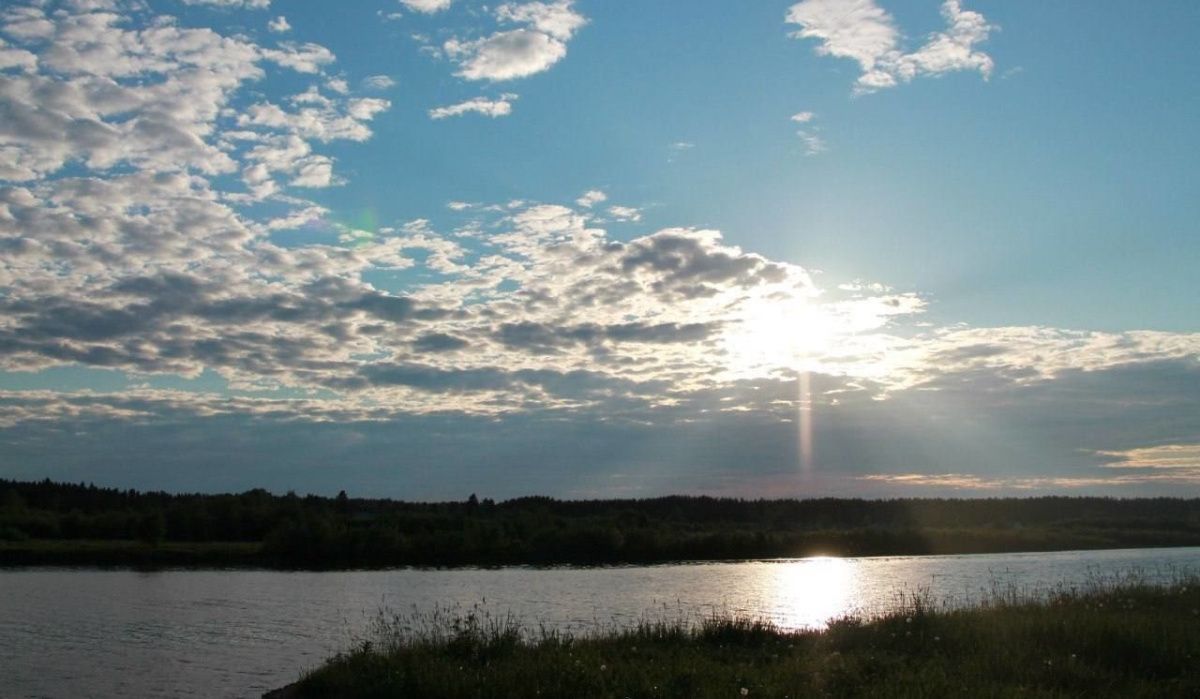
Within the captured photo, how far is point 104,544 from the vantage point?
103188 mm

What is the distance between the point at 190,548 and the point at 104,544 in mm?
9570

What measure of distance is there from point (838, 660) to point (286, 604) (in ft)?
119

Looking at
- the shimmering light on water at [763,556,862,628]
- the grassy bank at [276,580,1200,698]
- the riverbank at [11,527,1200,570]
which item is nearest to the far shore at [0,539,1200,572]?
the riverbank at [11,527,1200,570]

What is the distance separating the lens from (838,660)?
18.8 metres

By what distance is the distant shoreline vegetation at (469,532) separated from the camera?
3898 inches

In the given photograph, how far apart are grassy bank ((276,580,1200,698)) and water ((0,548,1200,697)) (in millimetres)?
6087

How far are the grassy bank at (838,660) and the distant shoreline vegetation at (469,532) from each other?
242ft

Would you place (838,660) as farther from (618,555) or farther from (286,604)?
(618,555)

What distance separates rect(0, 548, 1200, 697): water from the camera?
27359mm

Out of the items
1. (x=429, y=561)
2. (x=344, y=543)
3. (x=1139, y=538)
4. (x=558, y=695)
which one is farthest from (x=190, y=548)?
(x=1139, y=538)

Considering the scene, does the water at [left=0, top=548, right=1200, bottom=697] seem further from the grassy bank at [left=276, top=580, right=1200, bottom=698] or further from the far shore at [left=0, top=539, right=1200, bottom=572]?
the far shore at [left=0, top=539, right=1200, bottom=572]

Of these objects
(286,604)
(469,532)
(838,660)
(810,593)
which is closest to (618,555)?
(469,532)

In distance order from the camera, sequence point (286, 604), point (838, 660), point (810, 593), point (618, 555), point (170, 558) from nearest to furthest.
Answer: point (838, 660), point (286, 604), point (810, 593), point (170, 558), point (618, 555)

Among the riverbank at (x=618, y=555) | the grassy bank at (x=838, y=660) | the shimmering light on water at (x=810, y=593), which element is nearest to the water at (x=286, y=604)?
the shimmering light on water at (x=810, y=593)
